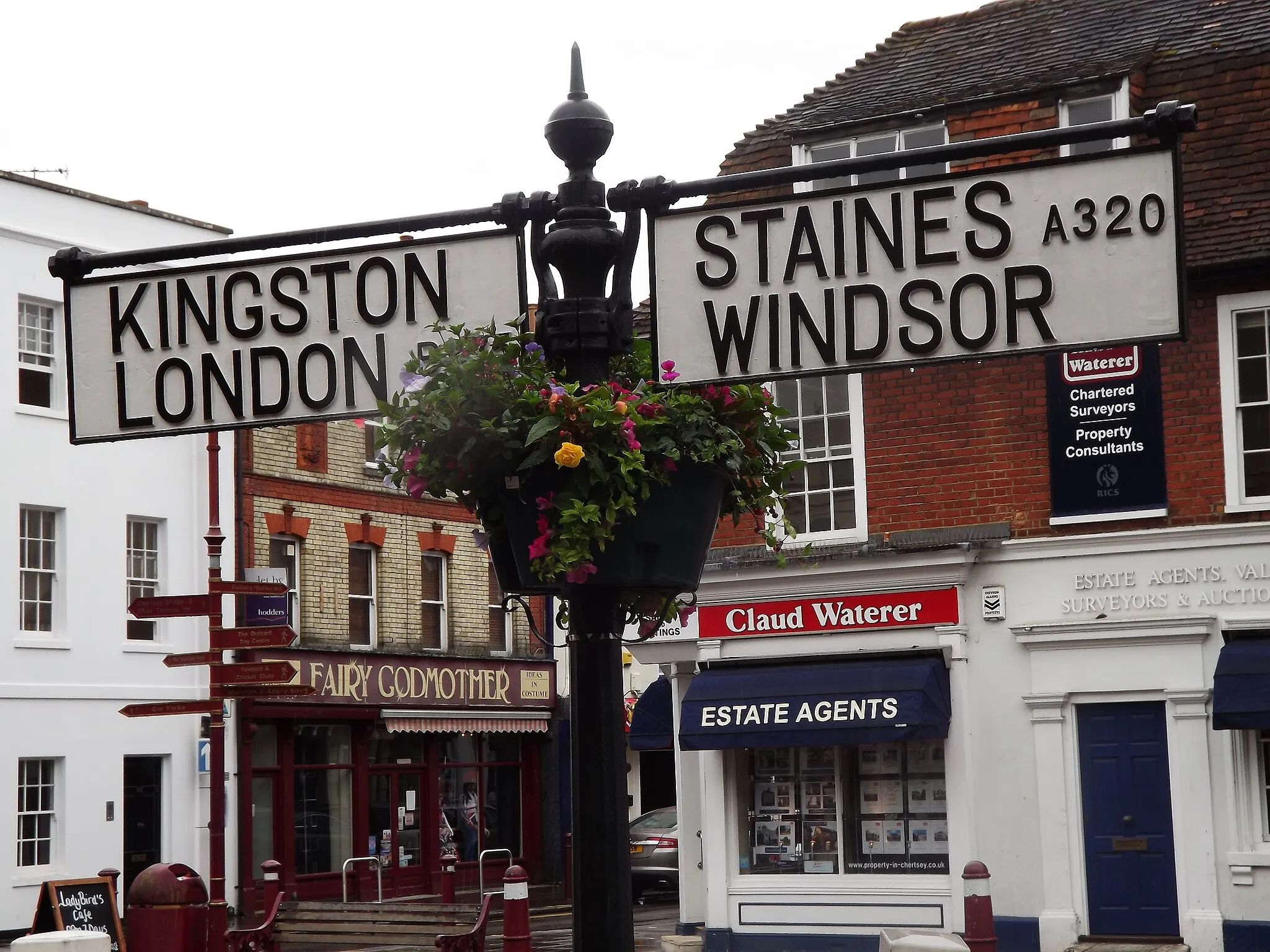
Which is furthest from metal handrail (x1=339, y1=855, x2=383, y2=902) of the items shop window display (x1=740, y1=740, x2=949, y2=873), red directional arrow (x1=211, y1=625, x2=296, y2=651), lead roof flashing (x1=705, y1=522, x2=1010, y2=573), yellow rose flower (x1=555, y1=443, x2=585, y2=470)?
yellow rose flower (x1=555, y1=443, x2=585, y2=470)

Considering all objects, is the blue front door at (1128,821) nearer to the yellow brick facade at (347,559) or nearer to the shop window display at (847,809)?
the shop window display at (847,809)

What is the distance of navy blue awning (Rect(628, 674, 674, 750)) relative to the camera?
20.5 meters

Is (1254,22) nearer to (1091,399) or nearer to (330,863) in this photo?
(1091,399)

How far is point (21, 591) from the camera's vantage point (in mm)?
25219

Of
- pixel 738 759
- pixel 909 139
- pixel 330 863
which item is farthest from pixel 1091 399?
pixel 330 863

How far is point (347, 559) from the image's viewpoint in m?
30.8

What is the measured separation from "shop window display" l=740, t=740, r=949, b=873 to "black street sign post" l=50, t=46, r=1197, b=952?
14061mm

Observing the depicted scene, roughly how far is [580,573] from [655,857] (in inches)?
973

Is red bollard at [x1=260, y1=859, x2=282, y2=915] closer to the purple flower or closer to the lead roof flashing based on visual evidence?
the lead roof flashing

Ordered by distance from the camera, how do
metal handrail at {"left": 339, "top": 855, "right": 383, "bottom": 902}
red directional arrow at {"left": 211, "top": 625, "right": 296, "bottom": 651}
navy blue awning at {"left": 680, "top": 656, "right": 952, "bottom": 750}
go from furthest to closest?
metal handrail at {"left": 339, "top": 855, "right": 383, "bottom": 902}, red directional arrow at {"left": 211, "top": 625, "right": 296, "bottom": 651}, navy blue awning at {"left": 680, "top": 656, "right": 952, "bottom": 750}

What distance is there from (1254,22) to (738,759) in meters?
9.23

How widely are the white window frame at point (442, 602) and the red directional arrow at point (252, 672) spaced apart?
563 inches

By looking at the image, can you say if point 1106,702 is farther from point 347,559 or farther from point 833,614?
point 347,559

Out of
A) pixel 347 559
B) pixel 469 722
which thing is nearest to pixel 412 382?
pixel 347 559
